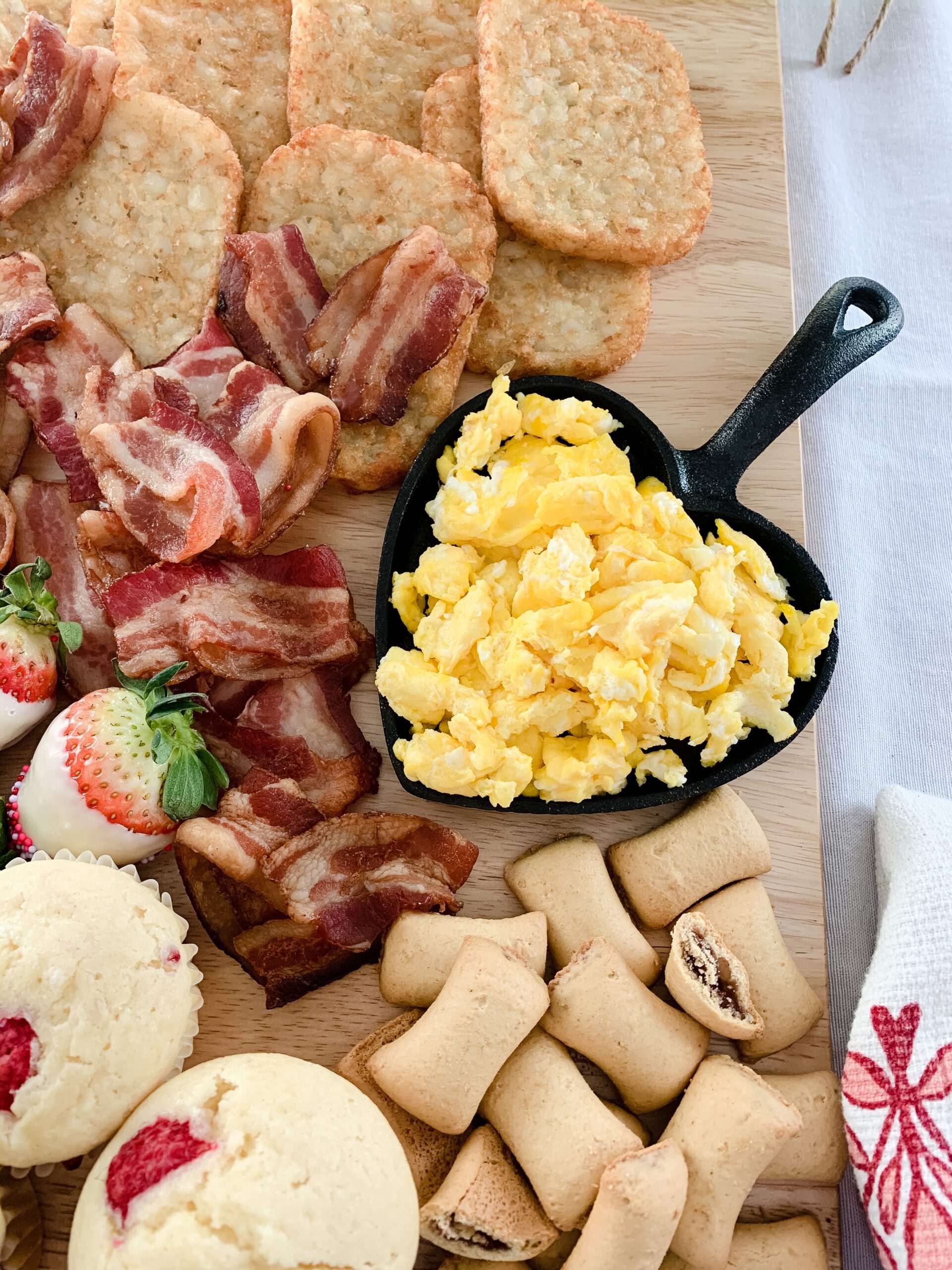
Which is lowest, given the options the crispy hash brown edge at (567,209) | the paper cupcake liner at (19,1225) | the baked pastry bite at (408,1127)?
the paper cupcake liner at (19,1225)

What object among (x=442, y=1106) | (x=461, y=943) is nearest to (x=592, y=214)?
(x=461, y=943)

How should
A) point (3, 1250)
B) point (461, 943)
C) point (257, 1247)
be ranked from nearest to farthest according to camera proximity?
point (257, 1247), point (3, 1250), point (461, 943)

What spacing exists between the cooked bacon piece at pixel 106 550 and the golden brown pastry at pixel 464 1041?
1.08 m

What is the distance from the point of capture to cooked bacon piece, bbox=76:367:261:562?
211 cm

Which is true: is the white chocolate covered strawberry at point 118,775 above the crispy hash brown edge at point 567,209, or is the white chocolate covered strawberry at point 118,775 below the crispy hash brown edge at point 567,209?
→ below

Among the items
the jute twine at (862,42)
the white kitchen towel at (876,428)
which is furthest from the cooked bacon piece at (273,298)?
the jute twine at (862,42)

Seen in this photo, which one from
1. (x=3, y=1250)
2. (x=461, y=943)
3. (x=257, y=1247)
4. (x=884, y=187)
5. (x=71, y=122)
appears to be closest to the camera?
(x=257, y=1247)

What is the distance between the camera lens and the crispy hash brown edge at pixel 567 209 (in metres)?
2.30

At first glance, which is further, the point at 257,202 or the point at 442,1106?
the point at 257,202

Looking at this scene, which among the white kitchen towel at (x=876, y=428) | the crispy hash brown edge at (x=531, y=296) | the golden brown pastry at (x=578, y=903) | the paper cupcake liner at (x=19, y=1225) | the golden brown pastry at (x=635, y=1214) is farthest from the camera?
the white kitchen towel at (x=876, y=428)

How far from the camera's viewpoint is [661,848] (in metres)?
2.22

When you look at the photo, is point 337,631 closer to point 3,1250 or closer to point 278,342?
point 278,342

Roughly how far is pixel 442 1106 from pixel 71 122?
2194 mm

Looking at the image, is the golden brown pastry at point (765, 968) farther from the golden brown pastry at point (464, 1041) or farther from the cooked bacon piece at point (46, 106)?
the cooked bacon piece at point (46, 106)
